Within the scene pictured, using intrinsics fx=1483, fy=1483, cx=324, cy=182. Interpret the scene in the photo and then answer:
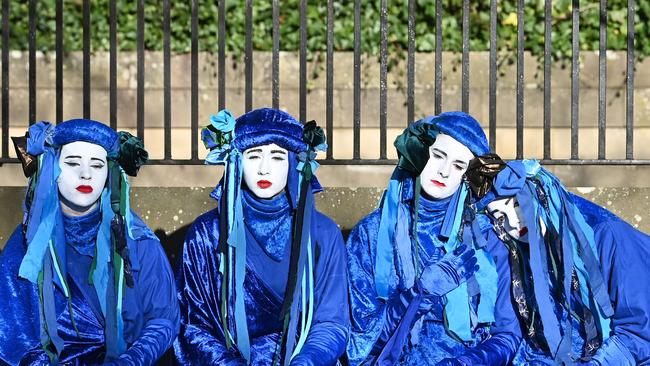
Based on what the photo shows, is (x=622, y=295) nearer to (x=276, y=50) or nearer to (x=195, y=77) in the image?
(x=276, y=50)

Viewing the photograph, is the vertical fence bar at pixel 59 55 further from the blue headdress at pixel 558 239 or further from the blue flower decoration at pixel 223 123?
the blue headdress at pixel 558 239

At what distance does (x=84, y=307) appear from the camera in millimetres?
5676

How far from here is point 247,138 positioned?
5707 millimetres

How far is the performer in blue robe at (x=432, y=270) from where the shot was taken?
18.9 ft

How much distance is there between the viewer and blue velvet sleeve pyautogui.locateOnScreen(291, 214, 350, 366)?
5.58 metres

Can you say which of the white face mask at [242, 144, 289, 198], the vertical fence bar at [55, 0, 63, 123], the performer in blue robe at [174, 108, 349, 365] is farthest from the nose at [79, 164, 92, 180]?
the vertical fence bar at [55, 0, 63, 123]

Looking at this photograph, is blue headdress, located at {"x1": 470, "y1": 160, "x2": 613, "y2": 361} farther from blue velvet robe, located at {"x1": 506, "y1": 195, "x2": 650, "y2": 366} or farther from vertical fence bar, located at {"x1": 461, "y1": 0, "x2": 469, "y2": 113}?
vertical fence bar, located at {"x1": 461, "y1": 0, "x2": 469, "y2": 113}

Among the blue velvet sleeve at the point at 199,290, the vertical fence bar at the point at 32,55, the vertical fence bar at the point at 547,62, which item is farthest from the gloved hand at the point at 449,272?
the vertical fence bar at the point at 32,55

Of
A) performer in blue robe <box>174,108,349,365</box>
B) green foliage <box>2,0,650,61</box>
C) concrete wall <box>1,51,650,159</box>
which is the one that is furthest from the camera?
green foliage <box>2,0,650,61</box>

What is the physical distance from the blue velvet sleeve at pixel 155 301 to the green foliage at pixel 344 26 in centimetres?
304

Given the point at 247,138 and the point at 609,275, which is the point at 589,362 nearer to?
the point at 609,275

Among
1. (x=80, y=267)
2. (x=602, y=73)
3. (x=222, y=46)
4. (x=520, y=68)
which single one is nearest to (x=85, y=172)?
(x=80, y=267)

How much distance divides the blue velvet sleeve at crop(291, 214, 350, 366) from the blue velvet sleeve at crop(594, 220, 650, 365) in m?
1.00

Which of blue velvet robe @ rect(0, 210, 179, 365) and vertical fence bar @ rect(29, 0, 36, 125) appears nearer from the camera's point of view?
blue velvet robe @ rect(0, 210, 179, 365)
